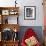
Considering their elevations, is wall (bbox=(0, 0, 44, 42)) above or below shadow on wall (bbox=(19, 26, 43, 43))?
above

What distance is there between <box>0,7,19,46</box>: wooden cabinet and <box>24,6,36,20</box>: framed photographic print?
33 centimetres

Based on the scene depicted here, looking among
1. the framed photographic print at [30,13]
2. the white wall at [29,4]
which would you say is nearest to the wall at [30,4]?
the white wall at [29,4]

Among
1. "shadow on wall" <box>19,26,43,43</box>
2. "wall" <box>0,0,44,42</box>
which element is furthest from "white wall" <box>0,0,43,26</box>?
"shadow on wall" <box>19,26,43,43</box>

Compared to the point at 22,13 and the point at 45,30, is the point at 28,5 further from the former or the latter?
the point at 45,30

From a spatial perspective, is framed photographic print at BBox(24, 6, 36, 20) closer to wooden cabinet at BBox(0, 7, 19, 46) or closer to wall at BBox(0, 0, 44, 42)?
wall at BBox(0, 0, 44, 42)

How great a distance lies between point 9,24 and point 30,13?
875 mm

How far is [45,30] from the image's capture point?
549 centimetres

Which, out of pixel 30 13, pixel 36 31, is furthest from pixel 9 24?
pixel 36 31

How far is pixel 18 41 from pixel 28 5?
1368 mm

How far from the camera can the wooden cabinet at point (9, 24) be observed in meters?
5.79

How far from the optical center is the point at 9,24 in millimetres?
5867

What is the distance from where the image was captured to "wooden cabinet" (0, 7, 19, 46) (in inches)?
228

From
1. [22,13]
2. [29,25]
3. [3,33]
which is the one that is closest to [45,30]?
[29,25]

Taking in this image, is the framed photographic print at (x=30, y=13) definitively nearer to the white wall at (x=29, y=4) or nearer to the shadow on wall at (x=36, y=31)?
the white wall at (x=29, y=4)
